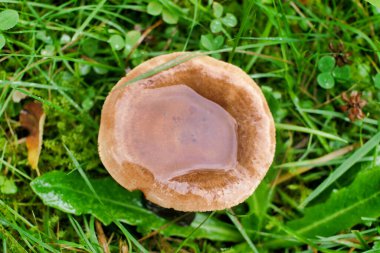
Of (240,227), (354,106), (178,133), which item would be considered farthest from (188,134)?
(354,106)

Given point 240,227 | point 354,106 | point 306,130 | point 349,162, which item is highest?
point 354,106

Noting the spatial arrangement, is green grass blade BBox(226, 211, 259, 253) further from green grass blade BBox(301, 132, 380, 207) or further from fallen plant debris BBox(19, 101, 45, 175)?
fallen plant debris BBox(19, 101, 45, 175)

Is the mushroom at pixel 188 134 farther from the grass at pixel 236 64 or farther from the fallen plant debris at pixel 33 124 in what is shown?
the fallen plant debris at pixel 33 124

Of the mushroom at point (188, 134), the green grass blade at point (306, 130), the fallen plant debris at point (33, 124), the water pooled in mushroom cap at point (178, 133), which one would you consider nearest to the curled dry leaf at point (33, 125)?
the fallen plant debris at point (33, 124)

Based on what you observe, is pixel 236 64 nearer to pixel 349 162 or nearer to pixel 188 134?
pixel 188 134

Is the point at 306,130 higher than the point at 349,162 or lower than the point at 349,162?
higher
